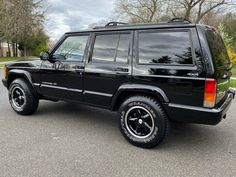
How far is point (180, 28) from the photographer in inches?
117

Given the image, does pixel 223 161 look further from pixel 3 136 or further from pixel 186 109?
pixel 3 136

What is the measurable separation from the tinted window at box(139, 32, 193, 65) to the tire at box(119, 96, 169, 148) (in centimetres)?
63

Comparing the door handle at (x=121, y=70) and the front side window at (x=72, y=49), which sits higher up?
the front side window at (x=72, y=49)

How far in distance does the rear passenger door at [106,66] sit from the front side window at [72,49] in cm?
23

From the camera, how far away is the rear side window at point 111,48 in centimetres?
344

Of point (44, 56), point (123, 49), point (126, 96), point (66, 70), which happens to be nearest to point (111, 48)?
point (123, 49)

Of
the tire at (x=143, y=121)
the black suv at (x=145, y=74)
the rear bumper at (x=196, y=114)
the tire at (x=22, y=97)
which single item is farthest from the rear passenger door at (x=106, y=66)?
the tire at (x=22, y=97)

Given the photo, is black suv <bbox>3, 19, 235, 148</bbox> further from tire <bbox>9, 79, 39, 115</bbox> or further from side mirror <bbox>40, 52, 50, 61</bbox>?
tire <bbox>9, 79, 39, 115</bbox>

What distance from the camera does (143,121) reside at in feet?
11.0

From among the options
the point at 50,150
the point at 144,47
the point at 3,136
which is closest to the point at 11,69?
the point at 3,136

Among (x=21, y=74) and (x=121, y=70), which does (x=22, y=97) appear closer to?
(x=21, y=74)

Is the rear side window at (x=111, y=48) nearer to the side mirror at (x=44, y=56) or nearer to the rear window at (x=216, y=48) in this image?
the side mirror at (x=44, y=56)

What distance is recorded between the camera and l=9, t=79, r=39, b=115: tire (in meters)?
4.58

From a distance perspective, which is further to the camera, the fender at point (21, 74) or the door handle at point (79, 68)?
the fender at point (21, 74)
